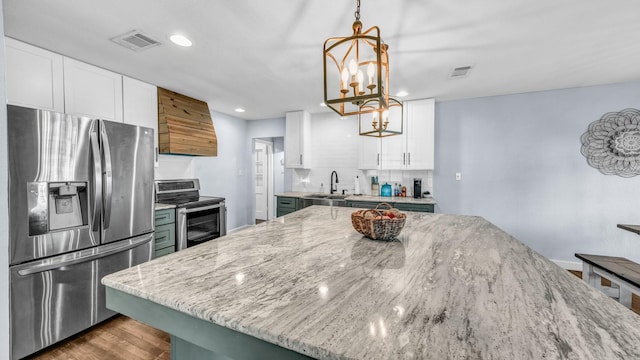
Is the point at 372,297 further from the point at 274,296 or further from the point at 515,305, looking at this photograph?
the point at 515,305

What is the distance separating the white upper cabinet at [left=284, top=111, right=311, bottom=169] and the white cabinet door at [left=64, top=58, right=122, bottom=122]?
95.5 inches

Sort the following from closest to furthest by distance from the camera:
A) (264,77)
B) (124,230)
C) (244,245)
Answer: (244,245) → (124,230) → (264,77)

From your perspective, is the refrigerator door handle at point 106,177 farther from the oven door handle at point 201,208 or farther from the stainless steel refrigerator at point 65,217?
the oven door handle at point 201,208

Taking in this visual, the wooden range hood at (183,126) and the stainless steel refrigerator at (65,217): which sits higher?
the wooden range hood at (183,126)

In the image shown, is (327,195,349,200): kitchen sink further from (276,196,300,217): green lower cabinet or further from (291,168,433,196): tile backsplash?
(276,196,300,217): green lower cabinet

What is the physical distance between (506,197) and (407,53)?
2.64 metres

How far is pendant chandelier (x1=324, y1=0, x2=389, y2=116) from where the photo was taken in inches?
43.9

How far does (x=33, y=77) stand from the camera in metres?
2.21

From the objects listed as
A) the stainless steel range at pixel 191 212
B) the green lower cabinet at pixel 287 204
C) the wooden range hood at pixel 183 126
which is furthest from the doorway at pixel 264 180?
the stainless steel range at pixel 191 212

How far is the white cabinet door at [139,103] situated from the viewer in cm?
292

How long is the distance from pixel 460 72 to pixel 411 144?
1.25 m

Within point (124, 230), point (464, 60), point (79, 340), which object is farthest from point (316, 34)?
point (79, 340)

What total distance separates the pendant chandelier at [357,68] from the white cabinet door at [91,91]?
2343mm

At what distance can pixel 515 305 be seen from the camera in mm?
753
